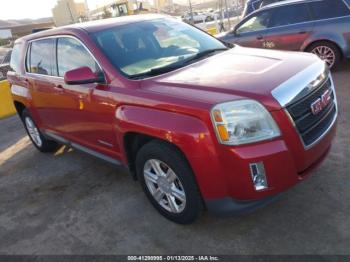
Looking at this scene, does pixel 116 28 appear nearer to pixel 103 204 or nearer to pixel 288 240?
pixel 103 204

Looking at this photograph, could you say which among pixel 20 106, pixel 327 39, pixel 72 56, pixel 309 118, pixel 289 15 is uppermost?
pixel 72 56

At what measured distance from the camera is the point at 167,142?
301 cm

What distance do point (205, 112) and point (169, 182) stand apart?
85 cm

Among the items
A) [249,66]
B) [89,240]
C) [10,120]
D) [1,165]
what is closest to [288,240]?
[249,66]

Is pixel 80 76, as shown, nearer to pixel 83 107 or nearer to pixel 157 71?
pixel 83 107

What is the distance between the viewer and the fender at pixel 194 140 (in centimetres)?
266

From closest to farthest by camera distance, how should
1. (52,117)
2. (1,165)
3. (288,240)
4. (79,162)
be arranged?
(288,240) < (52,117) < (79,162) < (1,165)

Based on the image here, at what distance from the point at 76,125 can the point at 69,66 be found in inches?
26.4

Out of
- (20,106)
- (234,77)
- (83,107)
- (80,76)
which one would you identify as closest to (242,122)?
(234,77)

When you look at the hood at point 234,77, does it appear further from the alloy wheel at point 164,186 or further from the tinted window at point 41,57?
the tinted window at point 41,57

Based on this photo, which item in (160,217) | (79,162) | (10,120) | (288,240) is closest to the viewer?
(288,240)

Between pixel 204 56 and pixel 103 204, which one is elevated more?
pixel 204 56

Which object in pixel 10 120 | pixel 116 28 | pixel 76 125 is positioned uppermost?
pixel 116 28

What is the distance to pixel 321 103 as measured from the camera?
120 inches
